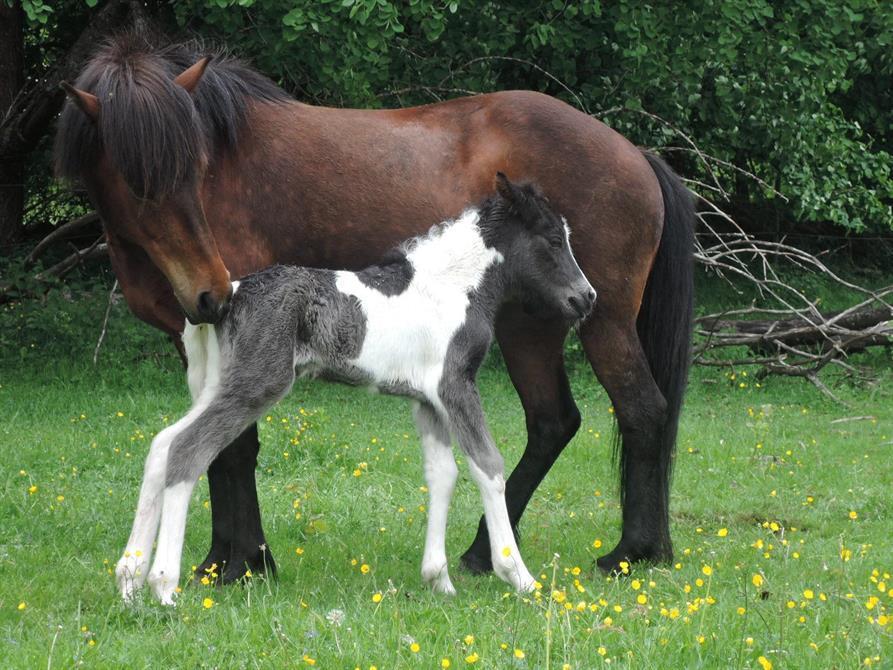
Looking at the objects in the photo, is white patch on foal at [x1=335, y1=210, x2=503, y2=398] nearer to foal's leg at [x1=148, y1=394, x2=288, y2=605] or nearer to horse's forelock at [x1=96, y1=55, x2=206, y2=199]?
foal's leg at [x1=148, y1=394, x2=288, y2=605]

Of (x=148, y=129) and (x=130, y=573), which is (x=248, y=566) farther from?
(x=148, y=129)

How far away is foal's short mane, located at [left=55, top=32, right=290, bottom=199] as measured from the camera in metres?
4.61

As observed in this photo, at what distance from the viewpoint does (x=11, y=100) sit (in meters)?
12.6

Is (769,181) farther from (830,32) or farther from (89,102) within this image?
(89,102)

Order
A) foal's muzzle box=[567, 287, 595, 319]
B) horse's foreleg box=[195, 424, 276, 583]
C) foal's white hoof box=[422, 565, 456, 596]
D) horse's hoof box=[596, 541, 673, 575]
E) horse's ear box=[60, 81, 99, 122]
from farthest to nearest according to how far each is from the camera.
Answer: horse's hoof box=[596, 541, 673, 575] < horse's foreleg box=[195, 424, 276, 583] < foal's muzzle box=[567, 287, 595, 319] < foal's white hoof box=[422, 565, 456, 596] < horse's ear box=[60, 81, 99, 122]

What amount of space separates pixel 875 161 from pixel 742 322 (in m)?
3.24

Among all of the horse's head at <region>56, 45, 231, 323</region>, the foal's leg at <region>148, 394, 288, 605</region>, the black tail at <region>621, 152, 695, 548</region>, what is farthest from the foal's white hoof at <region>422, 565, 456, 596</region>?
the black tail at <region>621, 152, 695, 548</region>

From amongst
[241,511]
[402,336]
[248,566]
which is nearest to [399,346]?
[402,336]

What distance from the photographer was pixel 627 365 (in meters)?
5.76

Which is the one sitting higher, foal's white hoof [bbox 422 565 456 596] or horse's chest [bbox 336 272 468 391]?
horse's chest [bbox 336 272 468 391]

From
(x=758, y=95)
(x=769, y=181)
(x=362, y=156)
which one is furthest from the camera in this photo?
(x=769, y=181)

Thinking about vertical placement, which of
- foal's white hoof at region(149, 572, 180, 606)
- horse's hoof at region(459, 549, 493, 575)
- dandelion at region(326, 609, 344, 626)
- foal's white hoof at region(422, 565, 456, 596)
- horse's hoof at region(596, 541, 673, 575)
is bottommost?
horse's hoof at region(459, 549, 493, 575)

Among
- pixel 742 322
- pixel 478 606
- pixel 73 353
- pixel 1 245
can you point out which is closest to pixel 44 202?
pixel 1 245

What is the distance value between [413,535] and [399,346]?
1.83 metres
